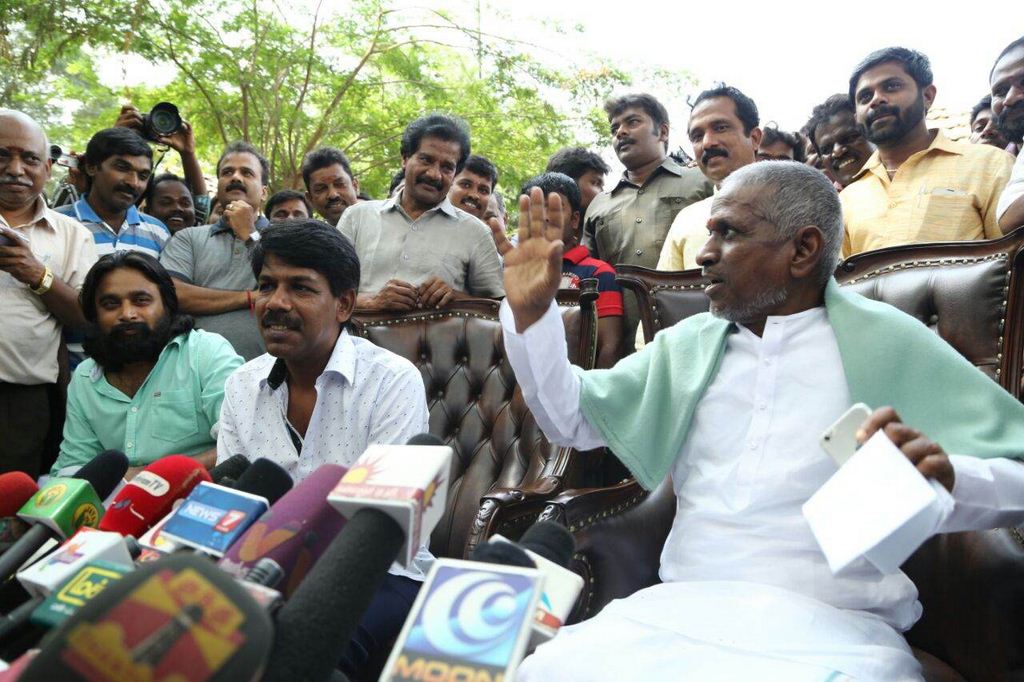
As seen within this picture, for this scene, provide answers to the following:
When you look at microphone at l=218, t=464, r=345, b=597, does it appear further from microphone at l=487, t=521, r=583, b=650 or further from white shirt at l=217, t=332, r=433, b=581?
white shirt at l=217, t=332, r=433, b=581

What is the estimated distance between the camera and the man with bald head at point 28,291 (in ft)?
11.0

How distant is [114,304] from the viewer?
287cm

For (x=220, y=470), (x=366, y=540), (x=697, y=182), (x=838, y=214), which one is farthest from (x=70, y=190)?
(x=366, y=540)

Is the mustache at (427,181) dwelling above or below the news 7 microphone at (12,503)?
above

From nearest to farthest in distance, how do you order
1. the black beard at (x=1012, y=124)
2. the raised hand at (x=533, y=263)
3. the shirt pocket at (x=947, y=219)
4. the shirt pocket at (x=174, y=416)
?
the raised hand at (x=533, y=263) < the shirt pocket at (x=174, y=416) < the shirt pocket at (x=947, y=219) < the black beard at (x=1012, y=124)

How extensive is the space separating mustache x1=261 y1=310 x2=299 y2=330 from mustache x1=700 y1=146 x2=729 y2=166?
7.69ft

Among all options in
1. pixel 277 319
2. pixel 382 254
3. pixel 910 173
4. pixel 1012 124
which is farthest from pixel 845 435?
pixel 1012 124

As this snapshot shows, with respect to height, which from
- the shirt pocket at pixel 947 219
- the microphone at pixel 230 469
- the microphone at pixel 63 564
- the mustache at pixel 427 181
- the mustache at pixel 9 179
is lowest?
the microphone at pixel 230 469

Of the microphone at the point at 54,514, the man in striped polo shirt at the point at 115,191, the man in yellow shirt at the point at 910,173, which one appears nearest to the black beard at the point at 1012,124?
the man in yellow shirt at the point at 910,173

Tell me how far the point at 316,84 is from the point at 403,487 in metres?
9.23

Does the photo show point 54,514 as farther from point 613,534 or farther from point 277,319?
point 613,534

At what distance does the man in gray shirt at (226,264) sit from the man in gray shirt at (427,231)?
536 millimetres

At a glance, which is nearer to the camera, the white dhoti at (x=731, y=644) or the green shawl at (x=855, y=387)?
the white dhoti at (x=731, y=644)

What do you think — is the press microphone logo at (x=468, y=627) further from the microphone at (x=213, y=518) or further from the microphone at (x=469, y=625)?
the microphone at (x=213, y=518)
